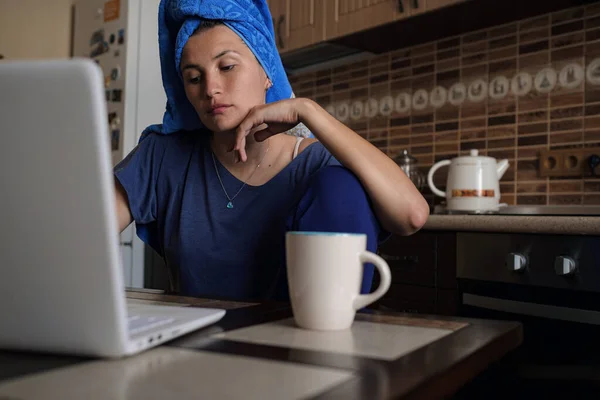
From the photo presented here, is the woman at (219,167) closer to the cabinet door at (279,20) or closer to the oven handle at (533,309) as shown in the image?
the oven handle at (533,309)

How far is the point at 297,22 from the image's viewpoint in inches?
106

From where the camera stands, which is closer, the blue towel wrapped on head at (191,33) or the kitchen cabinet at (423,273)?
the blue towel wrapped on head at (191,33)

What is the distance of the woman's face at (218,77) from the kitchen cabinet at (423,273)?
802mm

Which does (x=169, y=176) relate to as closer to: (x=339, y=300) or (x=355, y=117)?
(x=339, y=300)

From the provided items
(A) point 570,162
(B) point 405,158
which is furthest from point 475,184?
(B) point 405,158

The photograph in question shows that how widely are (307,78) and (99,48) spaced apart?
1032mm

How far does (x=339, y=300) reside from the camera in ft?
1.96

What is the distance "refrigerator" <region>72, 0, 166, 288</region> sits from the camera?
2.83 m

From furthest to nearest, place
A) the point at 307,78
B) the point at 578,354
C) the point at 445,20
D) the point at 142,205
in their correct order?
the point at 307,78
the point at 445,20
the point at 578,354
the point at 142,205

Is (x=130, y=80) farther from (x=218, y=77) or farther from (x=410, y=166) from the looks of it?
(x=218, y=77)

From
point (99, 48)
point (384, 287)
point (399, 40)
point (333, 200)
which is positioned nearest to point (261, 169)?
point (333, 200)

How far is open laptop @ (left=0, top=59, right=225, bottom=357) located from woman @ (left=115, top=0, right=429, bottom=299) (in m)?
0.66

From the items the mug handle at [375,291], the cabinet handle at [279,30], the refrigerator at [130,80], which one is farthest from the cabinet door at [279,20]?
the mug handle at [375,291]

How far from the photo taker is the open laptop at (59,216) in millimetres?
382
